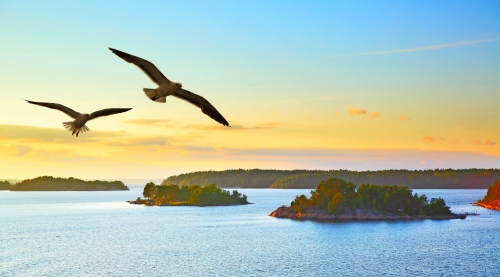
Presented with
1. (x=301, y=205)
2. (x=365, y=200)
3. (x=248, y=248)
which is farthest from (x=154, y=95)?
(x=365, y=200)

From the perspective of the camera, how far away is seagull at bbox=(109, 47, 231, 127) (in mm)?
10477

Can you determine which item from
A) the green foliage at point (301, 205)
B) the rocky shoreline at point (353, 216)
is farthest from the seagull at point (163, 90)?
the green foliage at point (301, 205)

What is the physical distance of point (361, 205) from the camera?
571 ft

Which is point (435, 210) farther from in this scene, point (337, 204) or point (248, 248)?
point (248, 248)

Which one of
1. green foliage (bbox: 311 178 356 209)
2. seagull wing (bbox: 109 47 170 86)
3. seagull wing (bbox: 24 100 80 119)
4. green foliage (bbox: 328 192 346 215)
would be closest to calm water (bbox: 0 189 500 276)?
green foliage (bbox: 328 192 346 215)

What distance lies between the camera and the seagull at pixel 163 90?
412 inches

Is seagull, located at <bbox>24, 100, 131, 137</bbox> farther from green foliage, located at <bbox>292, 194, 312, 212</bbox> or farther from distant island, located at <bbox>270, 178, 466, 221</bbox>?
green foliage, located at <bbox>292, 194, 312, 212</bbox>

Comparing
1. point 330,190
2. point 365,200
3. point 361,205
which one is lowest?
point 361,205

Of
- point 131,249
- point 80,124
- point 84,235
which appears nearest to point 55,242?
point 84,235

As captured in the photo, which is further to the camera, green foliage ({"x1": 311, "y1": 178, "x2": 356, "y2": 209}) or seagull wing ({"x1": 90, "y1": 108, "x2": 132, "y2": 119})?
green foliage ({"x1": 311, "y1": 178, "x2": 356, "y2": 209})

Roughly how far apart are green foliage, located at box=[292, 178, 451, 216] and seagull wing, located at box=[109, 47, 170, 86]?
15973 centimetres

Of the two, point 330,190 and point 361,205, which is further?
point 361,205

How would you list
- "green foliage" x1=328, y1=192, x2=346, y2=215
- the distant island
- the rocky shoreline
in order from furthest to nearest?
the rocky shoreline → the distant island → "green foliage" x1=328, y1=192, x2=346, y2=215

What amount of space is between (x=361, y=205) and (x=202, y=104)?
16806 cm
